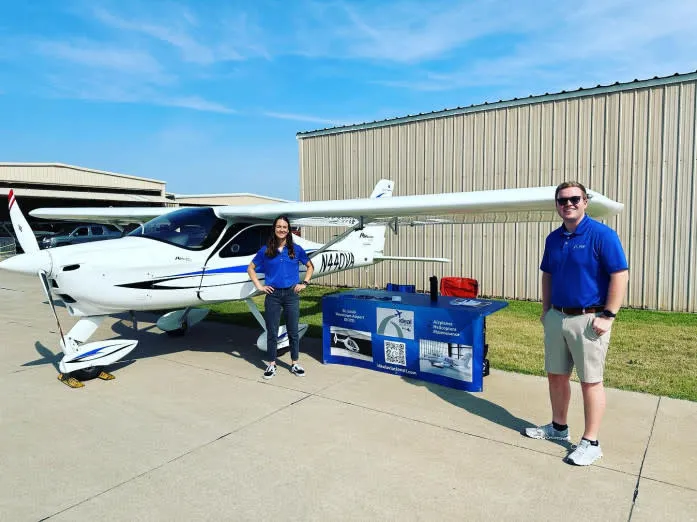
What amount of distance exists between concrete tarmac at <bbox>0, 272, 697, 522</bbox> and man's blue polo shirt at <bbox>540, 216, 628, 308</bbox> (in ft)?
3.61

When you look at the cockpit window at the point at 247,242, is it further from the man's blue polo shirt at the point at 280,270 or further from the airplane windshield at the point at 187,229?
the man's blue polo shirt at the point at 280,270

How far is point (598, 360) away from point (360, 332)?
107 inches

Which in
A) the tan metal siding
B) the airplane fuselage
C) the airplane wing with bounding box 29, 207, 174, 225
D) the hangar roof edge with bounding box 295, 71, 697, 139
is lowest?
the airplane fuselage

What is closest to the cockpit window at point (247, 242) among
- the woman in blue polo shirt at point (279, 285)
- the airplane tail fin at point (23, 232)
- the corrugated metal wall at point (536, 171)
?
the woman in blue polo shirt at point (279, 285)

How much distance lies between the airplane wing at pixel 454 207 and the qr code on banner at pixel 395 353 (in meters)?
1.40

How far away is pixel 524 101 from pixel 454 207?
6.79 m

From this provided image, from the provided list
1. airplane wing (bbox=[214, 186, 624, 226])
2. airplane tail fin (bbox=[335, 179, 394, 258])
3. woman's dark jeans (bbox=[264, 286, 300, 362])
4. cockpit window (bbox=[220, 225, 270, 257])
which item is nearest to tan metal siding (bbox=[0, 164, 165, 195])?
airplane tail fin (bbox=[335, 179, 394, 258])

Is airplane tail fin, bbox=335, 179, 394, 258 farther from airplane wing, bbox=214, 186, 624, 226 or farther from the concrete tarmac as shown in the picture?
the concrete tarmac

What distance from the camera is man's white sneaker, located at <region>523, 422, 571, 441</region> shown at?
340 centimetres

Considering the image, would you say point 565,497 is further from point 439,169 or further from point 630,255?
point 439,169

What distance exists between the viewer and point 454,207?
4523mm

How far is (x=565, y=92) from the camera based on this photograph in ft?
31.3

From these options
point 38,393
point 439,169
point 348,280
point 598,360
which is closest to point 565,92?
point 439,169

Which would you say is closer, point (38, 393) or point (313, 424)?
point (313, 424)
